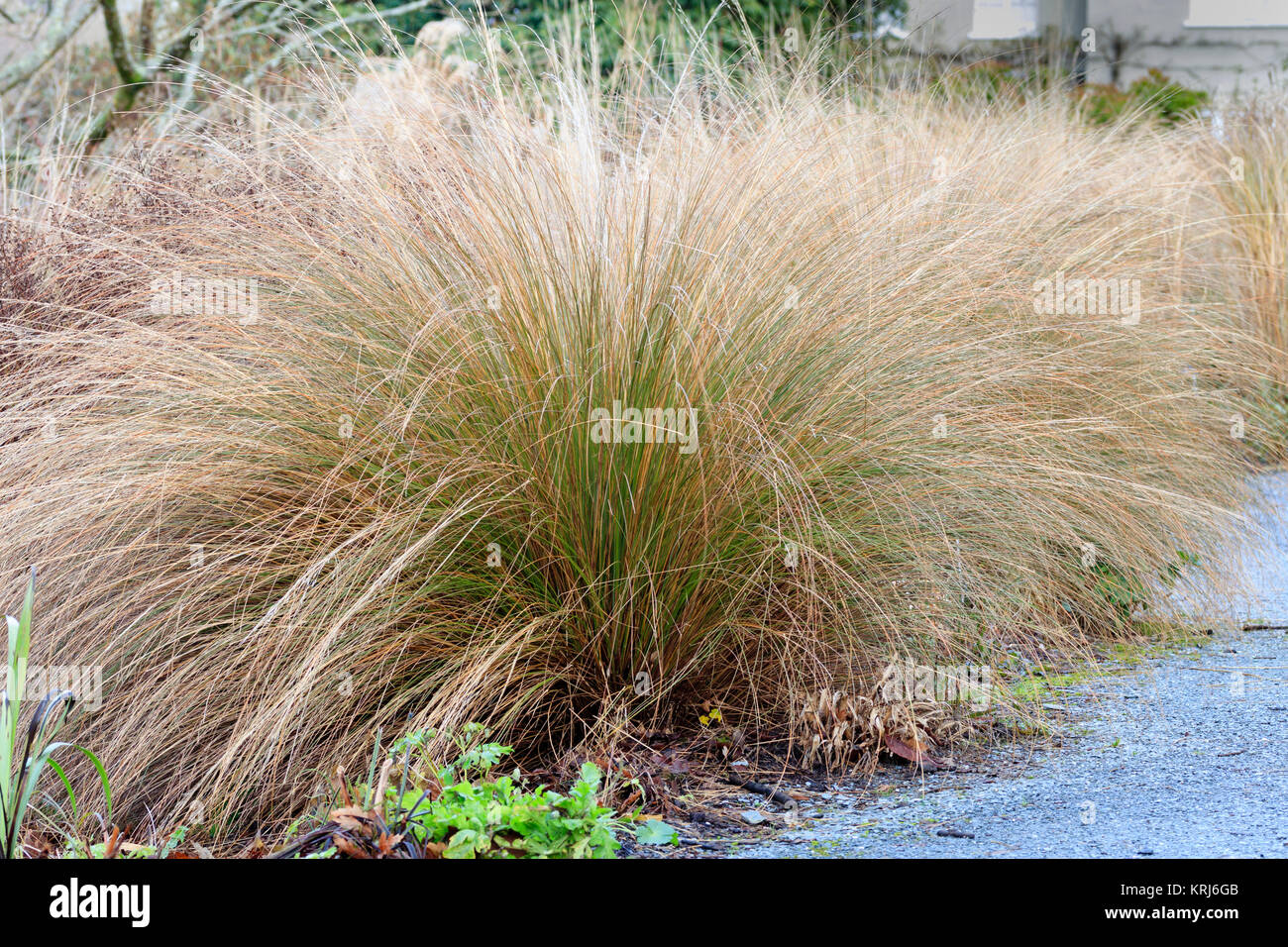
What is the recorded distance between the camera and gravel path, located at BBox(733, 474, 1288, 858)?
7.77ft

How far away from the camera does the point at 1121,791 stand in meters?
2.62

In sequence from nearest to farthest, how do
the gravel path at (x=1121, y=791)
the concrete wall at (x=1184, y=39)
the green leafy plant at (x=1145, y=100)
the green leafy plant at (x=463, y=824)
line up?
the green leafy plant at (x=463, y=824)
the gravel path at (x=1121, y=791)
the green leafy plant at (x=1145, y=100)
the concrete wall at (x=1184, y=39)

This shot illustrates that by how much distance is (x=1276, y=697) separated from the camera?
319 centimetres

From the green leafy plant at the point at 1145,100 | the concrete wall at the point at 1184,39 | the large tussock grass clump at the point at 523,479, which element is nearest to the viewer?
the large tussock grass clump at the point at 523,479

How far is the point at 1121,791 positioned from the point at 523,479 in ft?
5.08

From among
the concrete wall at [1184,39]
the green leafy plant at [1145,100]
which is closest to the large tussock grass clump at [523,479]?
the green leafy plant at [1145,100]

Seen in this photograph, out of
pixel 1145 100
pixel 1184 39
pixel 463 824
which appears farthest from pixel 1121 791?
pixel 1184 39

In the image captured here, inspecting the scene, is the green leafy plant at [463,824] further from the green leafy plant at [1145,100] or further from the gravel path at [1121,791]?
the green leafy plant at [1145,100]

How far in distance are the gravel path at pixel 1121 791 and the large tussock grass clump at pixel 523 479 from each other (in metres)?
0.34

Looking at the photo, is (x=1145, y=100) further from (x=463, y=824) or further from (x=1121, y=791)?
(x=463, y=824)

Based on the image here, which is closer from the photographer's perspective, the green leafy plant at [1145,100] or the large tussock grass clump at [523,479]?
the large tussock grass clump at [523,479]

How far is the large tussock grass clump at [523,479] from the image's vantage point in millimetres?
2756

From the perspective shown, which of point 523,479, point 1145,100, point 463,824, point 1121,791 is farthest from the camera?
point 1145,100

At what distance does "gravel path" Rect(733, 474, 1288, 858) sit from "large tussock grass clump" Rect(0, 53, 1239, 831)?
343mm
